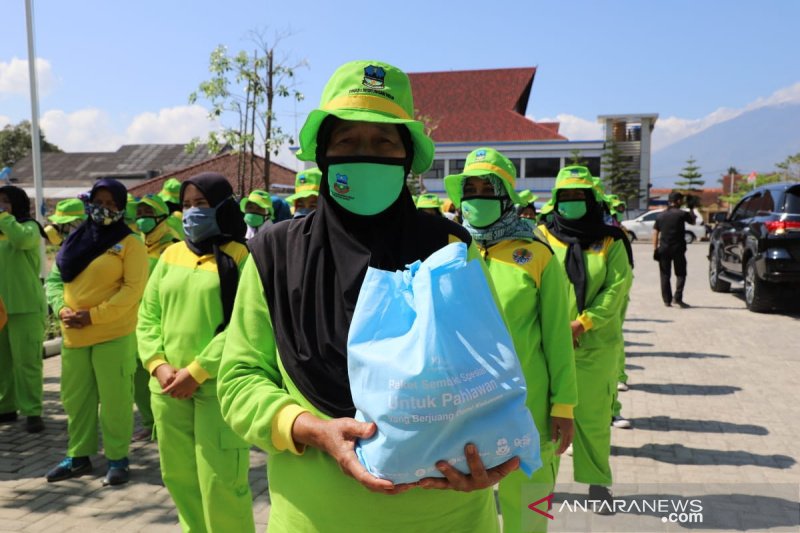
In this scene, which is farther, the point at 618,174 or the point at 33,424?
the point at 618,174

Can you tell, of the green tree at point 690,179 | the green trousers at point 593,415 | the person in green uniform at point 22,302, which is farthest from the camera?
the green tree at point 690,179

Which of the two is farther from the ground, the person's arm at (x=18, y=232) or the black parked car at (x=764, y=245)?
the person's arm at (x=18, y=232)

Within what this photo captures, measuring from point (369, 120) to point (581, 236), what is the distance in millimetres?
3326

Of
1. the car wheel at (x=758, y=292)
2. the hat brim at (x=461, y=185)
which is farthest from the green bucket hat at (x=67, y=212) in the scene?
the car wheel at (x=758, y=292)

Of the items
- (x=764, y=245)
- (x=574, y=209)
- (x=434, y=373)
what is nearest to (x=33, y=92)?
(x=574, y=209)

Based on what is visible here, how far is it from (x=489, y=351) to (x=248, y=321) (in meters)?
0.82

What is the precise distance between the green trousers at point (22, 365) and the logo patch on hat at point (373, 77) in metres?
5.96

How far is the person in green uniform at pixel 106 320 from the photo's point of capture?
4.94m

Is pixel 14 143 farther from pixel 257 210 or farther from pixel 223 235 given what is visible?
pixel 223 235

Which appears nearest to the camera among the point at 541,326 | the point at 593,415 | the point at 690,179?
the point at 541,326

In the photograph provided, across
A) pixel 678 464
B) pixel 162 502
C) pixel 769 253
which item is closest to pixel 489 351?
pixel 162 502

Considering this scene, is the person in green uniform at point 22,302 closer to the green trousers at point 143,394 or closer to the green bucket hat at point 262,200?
the green trousers at point 143,394

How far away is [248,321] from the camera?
193 cm

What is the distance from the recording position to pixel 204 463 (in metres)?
3.32
